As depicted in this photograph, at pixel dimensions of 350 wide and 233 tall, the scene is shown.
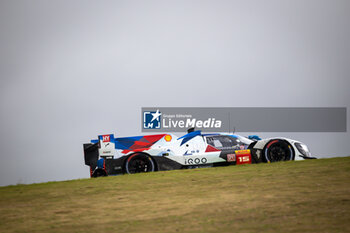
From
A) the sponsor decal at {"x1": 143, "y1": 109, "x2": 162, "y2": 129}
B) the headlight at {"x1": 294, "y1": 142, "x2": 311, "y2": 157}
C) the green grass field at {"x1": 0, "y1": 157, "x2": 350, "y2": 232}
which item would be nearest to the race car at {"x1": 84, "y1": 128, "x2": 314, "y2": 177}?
the headlight at {"x1": 294, "y1": 142, "x2": 311, "y2": 157}

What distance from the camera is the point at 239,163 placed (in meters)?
11.7

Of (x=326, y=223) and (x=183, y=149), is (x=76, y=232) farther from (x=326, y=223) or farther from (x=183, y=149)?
(x=183, y=149)

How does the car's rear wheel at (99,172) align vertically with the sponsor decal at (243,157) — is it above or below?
below

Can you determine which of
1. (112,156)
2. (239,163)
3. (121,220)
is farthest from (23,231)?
(239,163)

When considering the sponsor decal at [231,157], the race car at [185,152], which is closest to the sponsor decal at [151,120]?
the race car at [185,152]

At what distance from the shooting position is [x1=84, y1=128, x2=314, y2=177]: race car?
1145 centimetres

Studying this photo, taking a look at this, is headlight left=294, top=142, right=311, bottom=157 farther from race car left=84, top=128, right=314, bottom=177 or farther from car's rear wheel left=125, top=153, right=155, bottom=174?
car's rear wheel left=125, top=153, right=155, bottom=174

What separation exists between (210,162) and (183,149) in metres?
0.96

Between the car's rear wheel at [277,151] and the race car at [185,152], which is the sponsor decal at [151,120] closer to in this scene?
the race car at [185,152]

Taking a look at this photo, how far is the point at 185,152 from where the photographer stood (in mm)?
11820

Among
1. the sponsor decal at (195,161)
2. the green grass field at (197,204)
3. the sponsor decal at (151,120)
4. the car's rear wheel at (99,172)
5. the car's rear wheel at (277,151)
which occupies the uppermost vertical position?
the sponsor decal at (151,120)

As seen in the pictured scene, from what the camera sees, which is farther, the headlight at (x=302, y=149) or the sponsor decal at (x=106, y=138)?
the sponsor decal at (x=106, y=138)

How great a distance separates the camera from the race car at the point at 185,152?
11.5 meters

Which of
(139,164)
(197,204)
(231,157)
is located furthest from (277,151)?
(197,204)
